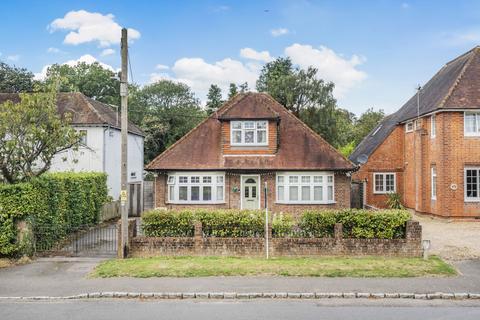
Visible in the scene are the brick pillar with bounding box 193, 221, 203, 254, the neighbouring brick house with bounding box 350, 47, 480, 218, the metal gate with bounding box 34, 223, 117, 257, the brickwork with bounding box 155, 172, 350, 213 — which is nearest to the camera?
the brick pillar with bounding box 193, 221, 203, 254

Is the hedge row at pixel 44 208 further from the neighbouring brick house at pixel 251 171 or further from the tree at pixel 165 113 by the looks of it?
the tree at pixel 165 113

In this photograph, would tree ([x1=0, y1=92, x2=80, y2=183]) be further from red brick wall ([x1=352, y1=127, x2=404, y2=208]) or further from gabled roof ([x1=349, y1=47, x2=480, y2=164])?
red brick wall ([x1=352, y1=127, x2=404, y2=208])

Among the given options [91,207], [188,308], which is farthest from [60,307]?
[91,207]

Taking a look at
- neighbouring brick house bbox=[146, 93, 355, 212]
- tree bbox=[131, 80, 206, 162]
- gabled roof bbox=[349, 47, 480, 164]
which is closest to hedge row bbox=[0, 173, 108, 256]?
neighbouring brick house bbox=[146, 93, 355, 212]

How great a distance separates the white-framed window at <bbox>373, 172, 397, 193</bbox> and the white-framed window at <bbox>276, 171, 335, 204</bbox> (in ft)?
25.1

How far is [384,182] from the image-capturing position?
102ft

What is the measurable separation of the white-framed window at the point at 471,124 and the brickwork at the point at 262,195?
6.92m

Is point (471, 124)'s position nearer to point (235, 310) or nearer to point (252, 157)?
point (252, 157)

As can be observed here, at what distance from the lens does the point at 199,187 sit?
25109 millimetres

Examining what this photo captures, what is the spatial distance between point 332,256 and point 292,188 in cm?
1024

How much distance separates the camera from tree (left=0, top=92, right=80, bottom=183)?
15.4 m

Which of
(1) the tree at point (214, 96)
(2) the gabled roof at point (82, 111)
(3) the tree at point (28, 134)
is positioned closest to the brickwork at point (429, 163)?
(2) the gabled roof at point (82, 111)

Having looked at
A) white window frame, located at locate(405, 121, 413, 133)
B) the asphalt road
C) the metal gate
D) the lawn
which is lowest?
the asphalt road

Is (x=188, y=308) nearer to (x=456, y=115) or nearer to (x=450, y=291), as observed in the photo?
(x=450, y=291)
